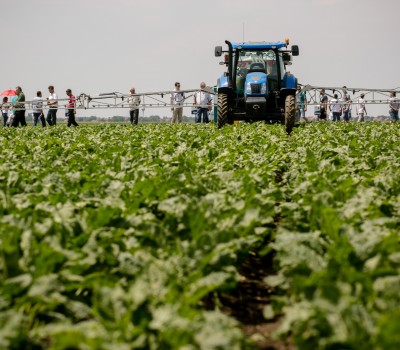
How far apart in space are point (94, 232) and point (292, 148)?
673 cm

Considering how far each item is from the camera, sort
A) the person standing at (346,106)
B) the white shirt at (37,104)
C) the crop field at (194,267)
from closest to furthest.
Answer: the crop field at (194,267)
the white shirt at (37,104)
the person standing at (346,106)

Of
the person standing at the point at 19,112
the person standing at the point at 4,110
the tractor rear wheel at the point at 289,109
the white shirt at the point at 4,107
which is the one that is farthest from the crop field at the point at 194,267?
the person standing at the point at 4,110

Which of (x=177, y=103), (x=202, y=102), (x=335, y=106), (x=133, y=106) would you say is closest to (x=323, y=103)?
(x=335, y=106)

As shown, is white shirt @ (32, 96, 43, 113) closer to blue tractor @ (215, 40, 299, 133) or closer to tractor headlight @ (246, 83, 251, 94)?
blue tractor @ (215, 40, 299, 133)

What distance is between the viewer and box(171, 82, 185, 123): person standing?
23.6 metres

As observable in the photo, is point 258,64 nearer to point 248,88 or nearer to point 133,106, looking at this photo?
point 248,88

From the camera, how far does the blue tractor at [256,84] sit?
1459 cm

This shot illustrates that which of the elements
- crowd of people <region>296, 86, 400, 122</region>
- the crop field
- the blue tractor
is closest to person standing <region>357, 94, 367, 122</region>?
crowd of people <region>296, 86, 400, 122</region>

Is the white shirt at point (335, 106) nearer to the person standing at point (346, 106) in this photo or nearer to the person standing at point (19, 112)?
Answer: the person standing at point (346, 106)

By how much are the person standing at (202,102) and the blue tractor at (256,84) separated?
678 cm

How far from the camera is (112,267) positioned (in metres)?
3.27

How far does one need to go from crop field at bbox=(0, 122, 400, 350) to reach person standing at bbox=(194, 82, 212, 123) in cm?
1813

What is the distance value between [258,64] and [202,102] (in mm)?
8017

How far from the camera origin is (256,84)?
574 inches
